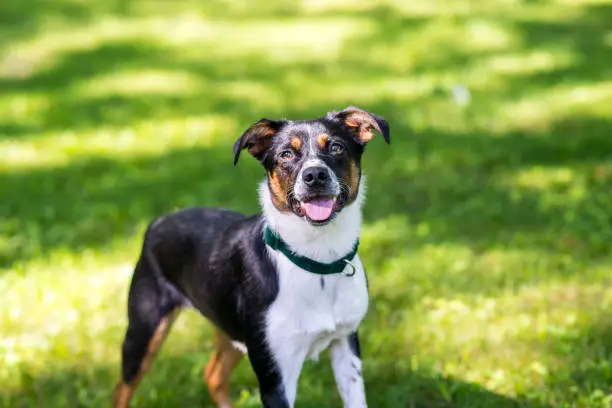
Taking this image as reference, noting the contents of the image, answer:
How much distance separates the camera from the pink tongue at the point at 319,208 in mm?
4328

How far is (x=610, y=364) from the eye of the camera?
18.1 feet

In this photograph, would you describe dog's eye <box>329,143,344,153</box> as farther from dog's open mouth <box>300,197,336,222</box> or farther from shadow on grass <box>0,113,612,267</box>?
shadow on grass <box>0,113,612,267</box>

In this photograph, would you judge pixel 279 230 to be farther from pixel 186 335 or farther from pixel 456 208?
pixel 456 208

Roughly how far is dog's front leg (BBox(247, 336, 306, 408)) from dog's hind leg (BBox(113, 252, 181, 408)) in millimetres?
823

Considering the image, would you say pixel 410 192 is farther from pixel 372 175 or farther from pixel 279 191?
pixel 279 191

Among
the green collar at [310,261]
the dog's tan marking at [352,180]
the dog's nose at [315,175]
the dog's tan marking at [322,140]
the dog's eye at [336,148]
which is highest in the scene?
the dog's tan marking at [322,140]

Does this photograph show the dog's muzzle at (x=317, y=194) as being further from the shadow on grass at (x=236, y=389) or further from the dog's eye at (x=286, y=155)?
the shadow on grass at (x=236, y=389)

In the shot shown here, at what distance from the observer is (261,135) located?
472 centimetres

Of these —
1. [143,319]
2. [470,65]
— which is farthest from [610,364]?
[470,65]

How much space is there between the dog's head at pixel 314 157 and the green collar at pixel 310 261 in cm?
14

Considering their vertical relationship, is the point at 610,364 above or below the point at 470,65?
below

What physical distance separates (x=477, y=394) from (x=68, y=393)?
88.3 inches

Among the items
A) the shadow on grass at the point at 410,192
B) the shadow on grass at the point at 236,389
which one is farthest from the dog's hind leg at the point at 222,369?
the shadow on grass at the point at 410,192

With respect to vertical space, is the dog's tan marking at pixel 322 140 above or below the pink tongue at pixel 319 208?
above
